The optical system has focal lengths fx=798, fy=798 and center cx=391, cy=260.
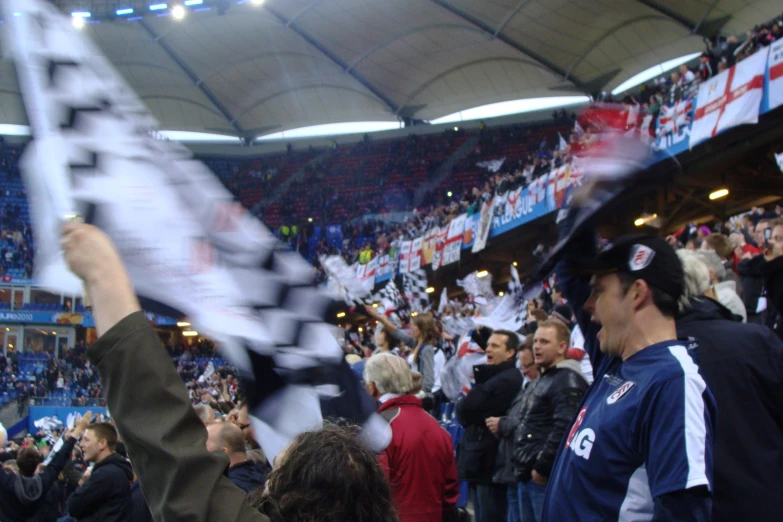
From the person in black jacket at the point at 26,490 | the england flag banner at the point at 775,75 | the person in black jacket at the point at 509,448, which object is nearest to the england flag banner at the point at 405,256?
the england flag banner at the point at 775,75

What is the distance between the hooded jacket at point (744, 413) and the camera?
2002mm

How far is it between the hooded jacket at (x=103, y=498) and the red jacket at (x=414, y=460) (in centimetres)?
161

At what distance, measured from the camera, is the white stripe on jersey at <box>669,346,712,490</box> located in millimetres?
1617

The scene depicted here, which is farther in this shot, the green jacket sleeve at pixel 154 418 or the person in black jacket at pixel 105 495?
the person in black jacket at pixel 105 495

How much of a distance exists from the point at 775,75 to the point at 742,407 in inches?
347

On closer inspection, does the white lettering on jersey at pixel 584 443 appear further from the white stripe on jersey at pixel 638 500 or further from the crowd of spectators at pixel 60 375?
the crowd of spectators at pixel 60 375

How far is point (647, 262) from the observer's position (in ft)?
6.57

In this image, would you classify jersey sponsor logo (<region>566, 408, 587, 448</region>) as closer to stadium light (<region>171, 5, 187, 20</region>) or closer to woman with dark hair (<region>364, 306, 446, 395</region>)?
woman with dark hair (<region>364, 306, 446, 395</region>)

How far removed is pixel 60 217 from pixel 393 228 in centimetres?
2691

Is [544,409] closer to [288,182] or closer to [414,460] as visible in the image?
[414,460]

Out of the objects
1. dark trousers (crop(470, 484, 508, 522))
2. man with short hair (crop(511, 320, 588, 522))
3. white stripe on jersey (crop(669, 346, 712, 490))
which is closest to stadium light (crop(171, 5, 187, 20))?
dark trousers (crop(470, 484, 508, 522))

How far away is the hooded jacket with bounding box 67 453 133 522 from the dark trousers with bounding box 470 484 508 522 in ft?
6.37

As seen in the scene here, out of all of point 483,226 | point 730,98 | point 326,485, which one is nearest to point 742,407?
point 326,485

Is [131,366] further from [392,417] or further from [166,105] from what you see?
[166,105]
